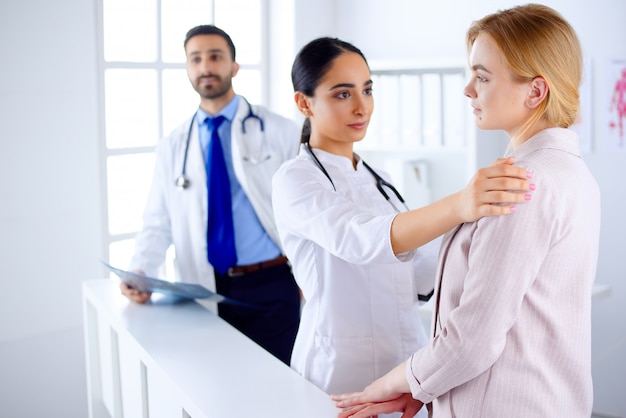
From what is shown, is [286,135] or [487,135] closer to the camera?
[286,135]

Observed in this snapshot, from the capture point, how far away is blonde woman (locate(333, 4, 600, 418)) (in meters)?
1.09

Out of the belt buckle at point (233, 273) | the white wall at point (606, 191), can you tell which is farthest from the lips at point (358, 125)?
the white wall at point (606, 191)

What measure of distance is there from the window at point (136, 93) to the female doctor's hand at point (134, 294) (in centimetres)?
99

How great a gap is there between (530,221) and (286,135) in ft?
5.82

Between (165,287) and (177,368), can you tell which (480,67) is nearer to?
(177,368)

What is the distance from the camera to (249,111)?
2.77m

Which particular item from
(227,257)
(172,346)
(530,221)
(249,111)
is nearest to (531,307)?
(530,221)

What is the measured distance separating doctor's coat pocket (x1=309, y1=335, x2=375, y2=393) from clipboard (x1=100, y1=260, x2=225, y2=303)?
53cm

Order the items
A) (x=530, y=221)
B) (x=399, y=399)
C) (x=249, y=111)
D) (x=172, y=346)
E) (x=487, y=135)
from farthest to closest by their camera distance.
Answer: (x=487, y=135) → (x=249, y=111) → (x=172, y=346) → (x=399, y=399) → (x=530, y=221)

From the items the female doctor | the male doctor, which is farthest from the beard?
the female doctor

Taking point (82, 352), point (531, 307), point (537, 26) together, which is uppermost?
point (537, 26)

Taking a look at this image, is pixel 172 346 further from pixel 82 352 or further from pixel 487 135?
pixel 487 135

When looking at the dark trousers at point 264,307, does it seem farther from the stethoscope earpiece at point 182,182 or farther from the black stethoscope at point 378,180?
the black stethoscope at point 378,180

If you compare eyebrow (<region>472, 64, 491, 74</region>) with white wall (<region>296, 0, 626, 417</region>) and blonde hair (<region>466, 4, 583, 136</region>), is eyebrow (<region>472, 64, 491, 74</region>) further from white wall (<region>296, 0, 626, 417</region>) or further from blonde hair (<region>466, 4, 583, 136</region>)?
white wall (<region>296, 0, 626, 417</region>)
